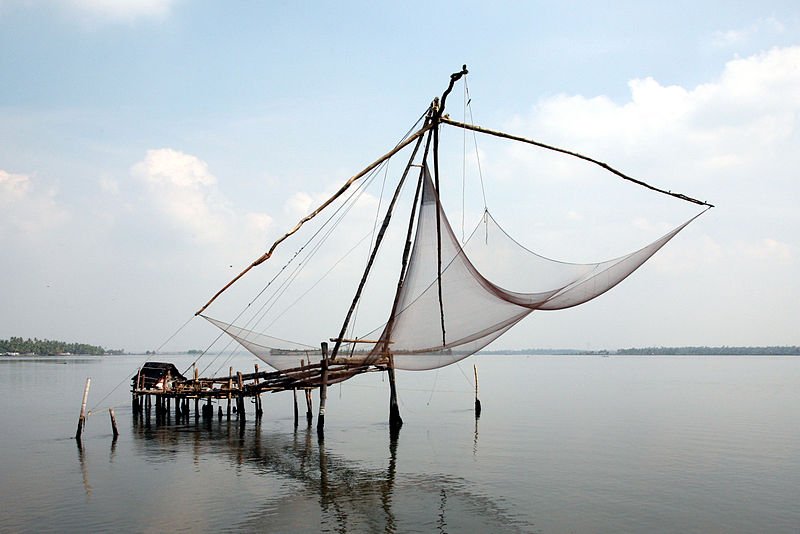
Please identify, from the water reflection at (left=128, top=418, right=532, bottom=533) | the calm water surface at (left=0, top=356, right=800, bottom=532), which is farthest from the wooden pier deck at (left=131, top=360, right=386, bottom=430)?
the water reflection at (left=128, top=418, right=532, bottom=533)

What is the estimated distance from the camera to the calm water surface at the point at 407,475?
12469 millimetres

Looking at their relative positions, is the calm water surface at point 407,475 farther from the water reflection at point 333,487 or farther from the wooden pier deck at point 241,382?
the wooden pier deck at point 241,382

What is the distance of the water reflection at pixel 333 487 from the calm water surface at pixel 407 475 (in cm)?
4

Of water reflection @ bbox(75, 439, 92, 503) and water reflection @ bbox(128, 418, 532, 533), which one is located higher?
water reflection @ bbox(75, 439, 92, 503)

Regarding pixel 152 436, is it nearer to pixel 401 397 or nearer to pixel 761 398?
pixel 401 397

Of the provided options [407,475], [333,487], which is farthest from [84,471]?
[407,475]

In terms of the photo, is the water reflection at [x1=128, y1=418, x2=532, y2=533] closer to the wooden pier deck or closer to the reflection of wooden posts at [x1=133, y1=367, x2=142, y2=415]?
the wooden pier deck

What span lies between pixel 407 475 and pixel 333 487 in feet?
7.51

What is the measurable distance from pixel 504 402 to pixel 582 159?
2844cm

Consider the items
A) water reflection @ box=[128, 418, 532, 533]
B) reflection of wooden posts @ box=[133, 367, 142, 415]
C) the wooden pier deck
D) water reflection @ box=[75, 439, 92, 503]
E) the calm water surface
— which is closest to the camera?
water reflection @ box=[128, 418, 532, 533]

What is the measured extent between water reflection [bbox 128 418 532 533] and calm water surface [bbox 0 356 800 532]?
0.14 ft

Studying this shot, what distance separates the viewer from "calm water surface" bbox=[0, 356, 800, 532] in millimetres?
12469

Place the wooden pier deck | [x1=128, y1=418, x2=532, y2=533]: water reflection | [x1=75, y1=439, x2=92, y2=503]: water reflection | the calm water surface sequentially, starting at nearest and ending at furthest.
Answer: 1. [x1=128, y1=418, x2=532, y2=533]: water reflection
2. the calm water surface
3. [x1=75, y1=439, x2=92, y2=503]: water reflection
4. the wooden pier deck

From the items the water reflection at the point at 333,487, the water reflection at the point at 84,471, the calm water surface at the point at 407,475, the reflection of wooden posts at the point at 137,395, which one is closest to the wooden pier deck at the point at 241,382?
the reflection of wooden posts at the point at 137,395
